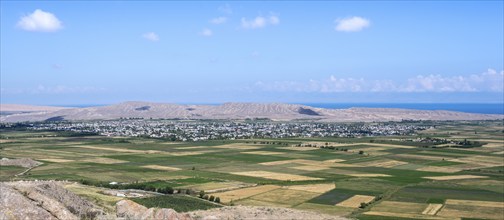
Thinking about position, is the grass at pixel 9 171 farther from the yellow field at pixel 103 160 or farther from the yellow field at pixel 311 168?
the yellow field at pixel 311 168

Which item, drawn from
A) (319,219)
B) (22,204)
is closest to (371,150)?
(319,219)

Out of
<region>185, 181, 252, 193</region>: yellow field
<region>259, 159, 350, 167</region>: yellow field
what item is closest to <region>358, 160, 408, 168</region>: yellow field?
<region>259, 159, 350, 167</region>: yellow field

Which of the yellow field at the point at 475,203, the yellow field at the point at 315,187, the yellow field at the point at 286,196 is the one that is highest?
the yellow field at the point at 315,187

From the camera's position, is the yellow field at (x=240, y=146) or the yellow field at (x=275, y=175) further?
the yellow field at (x=240, y=146)

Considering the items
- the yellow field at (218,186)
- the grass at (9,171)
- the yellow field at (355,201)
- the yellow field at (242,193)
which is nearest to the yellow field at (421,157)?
the yellow field at (355,201)

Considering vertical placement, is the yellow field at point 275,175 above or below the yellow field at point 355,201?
above

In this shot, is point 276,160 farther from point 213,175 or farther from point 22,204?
point 22,204

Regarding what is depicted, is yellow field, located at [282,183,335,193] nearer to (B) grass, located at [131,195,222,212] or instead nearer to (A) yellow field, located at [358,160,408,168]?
(B) grass, located at [131,195,222,212]
